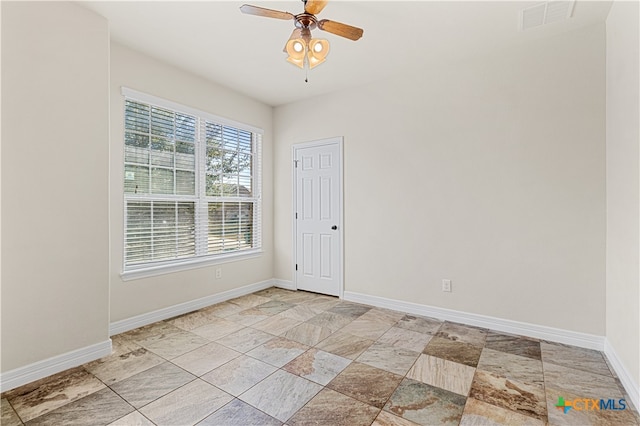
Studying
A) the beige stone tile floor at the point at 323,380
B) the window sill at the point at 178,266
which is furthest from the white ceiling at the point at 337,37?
the beige stone tile floor at the point at 323,380

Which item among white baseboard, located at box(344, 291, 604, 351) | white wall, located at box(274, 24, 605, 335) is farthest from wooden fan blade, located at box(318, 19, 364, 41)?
white baseboard, located at box(344, 291, 604, 351)

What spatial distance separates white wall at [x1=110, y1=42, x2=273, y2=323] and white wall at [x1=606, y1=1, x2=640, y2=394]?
389 centimetres

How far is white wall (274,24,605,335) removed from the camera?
2682mm

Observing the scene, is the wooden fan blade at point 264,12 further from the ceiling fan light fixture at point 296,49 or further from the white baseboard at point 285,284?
the white baseboard at point 285,284

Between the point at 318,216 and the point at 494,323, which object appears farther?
the point at 318,216

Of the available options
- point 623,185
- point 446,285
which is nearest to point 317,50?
point 623,185

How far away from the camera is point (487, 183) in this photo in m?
3.11

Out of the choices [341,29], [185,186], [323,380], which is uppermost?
[341,29]

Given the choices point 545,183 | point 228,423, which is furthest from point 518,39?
point 228,423

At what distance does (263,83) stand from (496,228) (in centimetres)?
321

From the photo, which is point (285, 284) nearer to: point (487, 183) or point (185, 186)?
point (185, 186)

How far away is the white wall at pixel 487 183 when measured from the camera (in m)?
2.68

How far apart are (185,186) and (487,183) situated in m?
3.36

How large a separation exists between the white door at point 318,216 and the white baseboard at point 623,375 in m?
2.66
